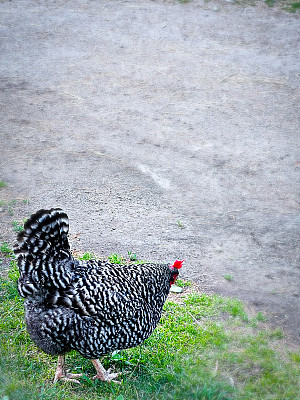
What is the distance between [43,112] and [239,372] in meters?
5.90

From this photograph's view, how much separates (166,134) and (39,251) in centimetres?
466

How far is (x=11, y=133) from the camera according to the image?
27.1ft

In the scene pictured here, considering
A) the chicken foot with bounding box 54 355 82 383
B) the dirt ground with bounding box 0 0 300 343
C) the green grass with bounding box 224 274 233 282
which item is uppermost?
the dirt ground with bounding box 0 0 300 343

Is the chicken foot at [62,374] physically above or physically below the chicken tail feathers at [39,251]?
below

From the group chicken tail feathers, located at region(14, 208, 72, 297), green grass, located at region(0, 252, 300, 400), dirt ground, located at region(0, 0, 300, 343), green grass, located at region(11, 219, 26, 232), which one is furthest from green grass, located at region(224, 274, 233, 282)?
green grass, located at region(11, 219, 26, 232)

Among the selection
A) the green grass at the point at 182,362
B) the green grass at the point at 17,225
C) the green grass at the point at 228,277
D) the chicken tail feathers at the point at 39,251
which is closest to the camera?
the chicken tail feathers at the point at 39,251

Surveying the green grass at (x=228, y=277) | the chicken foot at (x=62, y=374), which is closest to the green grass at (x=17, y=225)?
the chicken foot at (x=62, y=374)

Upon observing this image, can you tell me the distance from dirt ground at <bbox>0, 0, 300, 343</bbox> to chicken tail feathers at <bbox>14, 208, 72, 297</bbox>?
1.99 meters

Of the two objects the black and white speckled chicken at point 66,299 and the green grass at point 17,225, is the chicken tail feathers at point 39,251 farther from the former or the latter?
the green grass at point 17,225

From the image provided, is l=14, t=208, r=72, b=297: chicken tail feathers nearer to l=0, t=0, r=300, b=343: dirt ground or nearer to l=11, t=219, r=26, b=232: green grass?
l=0, t=0, r=300, b=343: dirt ground

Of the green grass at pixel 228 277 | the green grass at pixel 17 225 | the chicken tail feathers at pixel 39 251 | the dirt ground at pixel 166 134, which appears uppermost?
the chicken tail feathers at pixel 39 251

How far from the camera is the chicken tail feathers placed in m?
4.10

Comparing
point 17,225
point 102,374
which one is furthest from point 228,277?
point 17,225

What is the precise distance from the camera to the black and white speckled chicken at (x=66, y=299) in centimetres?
412
